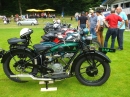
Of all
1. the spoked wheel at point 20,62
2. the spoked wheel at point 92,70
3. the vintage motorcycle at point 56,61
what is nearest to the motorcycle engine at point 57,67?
the vintage motorcycle at point 56,61

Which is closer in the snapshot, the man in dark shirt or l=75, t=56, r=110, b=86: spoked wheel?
l=75, t=56, r=110, b=86: spoked wheel

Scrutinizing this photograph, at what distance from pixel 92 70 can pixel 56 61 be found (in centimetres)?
83

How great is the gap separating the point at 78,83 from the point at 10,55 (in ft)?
5.57

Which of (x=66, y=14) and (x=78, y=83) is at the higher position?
(x=66, y=14)

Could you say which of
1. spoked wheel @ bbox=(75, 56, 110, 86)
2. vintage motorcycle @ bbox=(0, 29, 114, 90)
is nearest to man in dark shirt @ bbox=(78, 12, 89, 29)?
vintage motorcycle @ bbox=(0, 29, 114, 90)

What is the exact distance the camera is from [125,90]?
159 inches

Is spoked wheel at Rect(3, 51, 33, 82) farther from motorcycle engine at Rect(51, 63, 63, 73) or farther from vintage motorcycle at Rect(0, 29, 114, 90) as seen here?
motorcycle engine at Rect(51, 63, 63, 73)

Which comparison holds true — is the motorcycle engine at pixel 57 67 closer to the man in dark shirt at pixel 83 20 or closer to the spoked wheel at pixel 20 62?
the spoked wheel at pixel 20 62

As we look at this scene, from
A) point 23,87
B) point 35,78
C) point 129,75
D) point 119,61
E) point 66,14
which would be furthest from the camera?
point 66,14

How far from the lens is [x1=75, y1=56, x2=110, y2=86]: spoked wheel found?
13.2 ft

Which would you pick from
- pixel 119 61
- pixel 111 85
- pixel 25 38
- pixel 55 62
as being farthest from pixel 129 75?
pixel 25 38

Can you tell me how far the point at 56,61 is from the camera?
13.5ft

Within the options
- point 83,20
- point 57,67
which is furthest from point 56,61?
point 83,20

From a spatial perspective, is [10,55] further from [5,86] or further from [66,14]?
[66,14]
